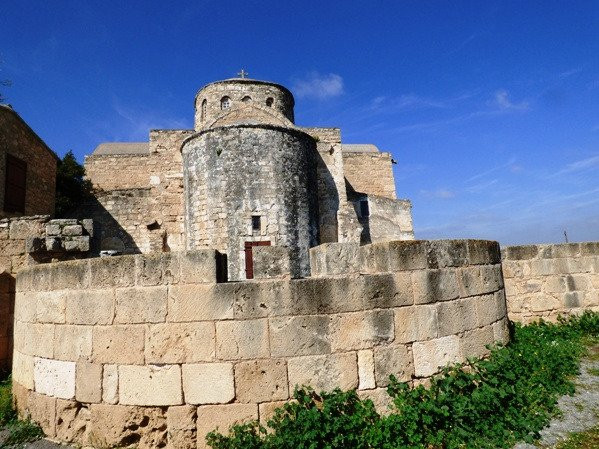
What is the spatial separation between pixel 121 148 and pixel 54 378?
2914 cm

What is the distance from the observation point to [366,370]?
12.2 feet

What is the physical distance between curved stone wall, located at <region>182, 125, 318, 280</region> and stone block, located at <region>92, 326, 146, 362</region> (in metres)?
9.07

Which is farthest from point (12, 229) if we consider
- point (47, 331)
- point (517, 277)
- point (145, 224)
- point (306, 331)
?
point (145, 224)

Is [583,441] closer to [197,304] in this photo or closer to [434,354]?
[434,354]

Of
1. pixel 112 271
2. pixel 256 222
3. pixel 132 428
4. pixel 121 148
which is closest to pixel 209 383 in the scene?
pixel 132 428

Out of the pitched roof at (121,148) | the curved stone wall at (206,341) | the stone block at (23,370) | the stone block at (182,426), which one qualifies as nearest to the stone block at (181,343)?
the curved stone wall at (206,341)

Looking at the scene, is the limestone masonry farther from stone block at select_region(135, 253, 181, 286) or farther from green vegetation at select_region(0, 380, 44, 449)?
green vegetation at select_region(0, 380, 44, 449)

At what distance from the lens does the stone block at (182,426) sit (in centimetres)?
347

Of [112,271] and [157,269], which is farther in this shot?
[112,271]

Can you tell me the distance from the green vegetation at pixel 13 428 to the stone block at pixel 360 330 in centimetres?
342

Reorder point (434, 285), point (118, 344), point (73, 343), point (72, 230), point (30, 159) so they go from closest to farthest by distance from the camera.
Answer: point (118, 344), point (73, 343), point (434, 285), point (72, 230), point (30, 159)

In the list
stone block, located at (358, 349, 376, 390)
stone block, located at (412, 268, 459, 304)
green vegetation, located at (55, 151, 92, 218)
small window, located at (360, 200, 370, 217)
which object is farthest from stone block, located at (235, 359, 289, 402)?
small window, located at (360, 200, 370, 217)

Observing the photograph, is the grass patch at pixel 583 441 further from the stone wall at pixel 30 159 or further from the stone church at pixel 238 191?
the stone wall at pixel 30 159

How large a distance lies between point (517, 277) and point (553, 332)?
121 centimetres
